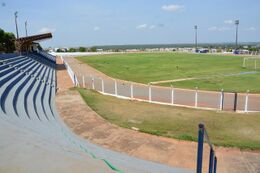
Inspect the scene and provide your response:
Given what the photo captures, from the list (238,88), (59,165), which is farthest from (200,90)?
(59,165)

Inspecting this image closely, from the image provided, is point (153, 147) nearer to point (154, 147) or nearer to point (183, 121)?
point (154, 147)

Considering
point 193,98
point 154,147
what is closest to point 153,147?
point 154,147

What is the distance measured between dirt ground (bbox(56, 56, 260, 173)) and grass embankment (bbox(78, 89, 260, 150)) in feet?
1.56

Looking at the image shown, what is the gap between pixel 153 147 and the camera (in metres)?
7.57

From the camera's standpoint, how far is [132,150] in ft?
24.0

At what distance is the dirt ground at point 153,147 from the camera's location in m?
6.52

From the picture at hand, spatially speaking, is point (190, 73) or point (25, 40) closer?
point (190, 73)

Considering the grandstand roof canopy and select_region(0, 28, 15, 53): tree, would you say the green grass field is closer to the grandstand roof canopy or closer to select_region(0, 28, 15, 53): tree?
the grandstand roof canopy

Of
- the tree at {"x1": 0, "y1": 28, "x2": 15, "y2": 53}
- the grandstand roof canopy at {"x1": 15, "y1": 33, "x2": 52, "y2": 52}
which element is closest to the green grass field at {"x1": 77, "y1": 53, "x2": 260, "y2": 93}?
the grandstand roof canopy at {"x1": 15, "y1": 33, "x2": 52, "y2": 52}

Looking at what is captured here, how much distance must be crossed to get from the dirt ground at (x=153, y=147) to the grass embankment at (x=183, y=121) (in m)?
0.48

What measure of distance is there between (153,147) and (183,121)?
3.29 m

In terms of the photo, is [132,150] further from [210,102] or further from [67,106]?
[210,102]

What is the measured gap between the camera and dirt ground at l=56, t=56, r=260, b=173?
6.52 meters

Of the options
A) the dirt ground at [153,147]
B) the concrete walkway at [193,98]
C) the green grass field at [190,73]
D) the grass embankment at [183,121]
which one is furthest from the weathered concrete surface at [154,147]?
the green grass field at [190,73]
